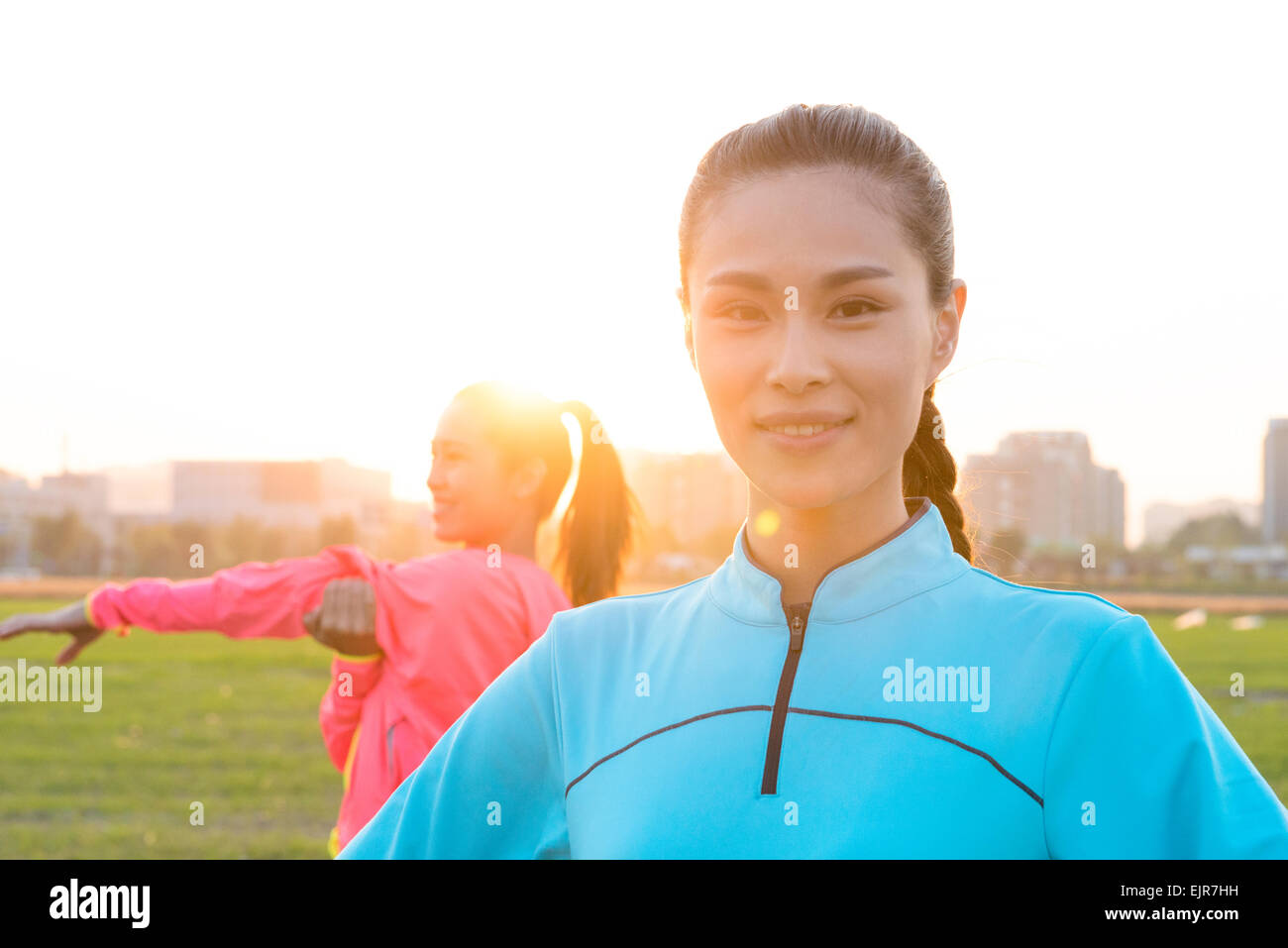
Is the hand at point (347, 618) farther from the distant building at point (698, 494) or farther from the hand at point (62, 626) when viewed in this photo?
the distant building at point (698, 494)

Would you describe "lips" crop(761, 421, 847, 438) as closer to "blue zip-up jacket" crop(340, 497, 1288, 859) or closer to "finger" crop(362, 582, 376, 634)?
"blue zip-up jacket" crop(340, 497, 1288, 859)

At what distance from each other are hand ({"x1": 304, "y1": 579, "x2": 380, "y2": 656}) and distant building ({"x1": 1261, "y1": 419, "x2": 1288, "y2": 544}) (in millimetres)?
63413

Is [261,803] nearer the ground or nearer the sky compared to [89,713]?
nearer the sky

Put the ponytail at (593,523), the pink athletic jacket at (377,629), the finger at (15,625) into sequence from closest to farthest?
the finger at (15,625) → the pink athletic jacket at (377,629) → the ponytail at (593,523)

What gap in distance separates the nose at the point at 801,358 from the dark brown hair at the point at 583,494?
241cm

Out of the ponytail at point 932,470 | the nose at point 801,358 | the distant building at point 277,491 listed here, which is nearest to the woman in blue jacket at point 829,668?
the nose at point 801,358

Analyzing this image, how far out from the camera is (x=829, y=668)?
1.48 metres

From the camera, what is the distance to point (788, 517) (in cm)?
159

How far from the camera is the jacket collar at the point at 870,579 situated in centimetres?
152

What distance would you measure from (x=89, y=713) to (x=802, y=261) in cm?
1888

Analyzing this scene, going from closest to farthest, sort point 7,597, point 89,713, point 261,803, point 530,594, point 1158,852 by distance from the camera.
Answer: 1. point 1158,852
2. point 530,594
3. point 261,803
4. point 89,713
5. point 7,597

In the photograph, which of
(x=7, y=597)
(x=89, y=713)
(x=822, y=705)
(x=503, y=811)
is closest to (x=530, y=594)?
Answer: (x=503, y=811)

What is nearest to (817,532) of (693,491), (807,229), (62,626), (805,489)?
(805,489)
